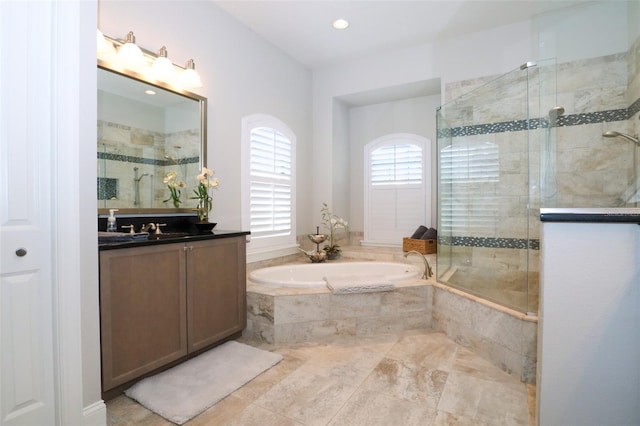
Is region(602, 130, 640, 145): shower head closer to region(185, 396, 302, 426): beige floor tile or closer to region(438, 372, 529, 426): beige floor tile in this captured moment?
region(438, 372, 529, 426): beige floor tile

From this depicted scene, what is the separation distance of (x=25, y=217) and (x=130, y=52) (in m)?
1.43

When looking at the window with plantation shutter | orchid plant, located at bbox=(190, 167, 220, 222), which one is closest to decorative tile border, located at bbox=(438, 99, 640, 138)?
the window with plantation shutter

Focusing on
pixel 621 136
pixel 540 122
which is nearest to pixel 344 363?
pixel 540 122

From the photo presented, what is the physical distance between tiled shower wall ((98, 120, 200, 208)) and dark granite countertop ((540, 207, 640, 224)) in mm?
2475

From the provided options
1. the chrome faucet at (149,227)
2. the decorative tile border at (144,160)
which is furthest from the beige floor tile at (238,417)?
the decorative tile border at (144,160)

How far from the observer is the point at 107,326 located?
167cm

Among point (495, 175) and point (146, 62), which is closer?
point (146, 62)

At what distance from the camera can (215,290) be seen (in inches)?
91.0

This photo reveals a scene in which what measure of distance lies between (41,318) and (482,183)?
3.39 m

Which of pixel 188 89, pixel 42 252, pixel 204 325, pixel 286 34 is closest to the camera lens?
pixel 42 252

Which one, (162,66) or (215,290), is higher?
(162,66)

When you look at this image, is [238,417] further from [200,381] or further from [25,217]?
[25,217]

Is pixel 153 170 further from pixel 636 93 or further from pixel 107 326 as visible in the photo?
pixel 636 93

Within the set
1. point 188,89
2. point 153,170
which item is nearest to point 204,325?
point 153,170
